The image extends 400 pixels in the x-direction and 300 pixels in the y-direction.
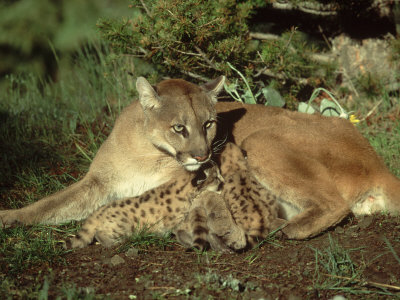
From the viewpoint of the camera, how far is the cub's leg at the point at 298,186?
14.0 ft

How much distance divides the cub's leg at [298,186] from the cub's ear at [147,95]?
3.39 feet

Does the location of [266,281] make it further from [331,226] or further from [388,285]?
[331,226]

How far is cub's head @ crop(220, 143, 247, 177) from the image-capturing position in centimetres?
449

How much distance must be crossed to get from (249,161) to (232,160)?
0.90ft

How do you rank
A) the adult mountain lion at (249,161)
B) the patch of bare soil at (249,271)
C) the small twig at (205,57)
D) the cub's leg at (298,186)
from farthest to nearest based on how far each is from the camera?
the small twig at (205,57) < the adult mountain lion at (249,161) < the cub's leg at (298,186) < the patch of bare soil at (249,271)

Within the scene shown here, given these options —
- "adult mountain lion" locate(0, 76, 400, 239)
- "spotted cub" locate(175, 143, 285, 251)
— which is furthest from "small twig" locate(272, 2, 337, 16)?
"spotted cub" locate(175, 143, 285, 251)

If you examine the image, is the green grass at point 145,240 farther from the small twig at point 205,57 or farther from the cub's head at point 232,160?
the small twig at point 205,57

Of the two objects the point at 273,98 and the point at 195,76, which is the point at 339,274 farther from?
the point at 195,76

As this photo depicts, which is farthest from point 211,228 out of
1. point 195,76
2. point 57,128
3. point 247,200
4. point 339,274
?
point 57,128

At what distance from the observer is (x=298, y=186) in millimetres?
4512

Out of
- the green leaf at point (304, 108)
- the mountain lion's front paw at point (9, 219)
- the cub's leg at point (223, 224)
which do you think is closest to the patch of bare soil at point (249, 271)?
the cub's leg at point (223, 224)

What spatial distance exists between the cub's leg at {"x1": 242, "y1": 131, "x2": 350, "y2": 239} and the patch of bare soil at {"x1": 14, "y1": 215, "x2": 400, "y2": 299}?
16 centimetres

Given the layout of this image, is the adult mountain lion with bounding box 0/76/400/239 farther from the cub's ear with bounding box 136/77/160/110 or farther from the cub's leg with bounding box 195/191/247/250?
the cub's leg with bounding box 195/191/247/250

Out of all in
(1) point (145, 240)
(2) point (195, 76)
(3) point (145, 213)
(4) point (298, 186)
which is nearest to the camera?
(1) point (145, 240)
